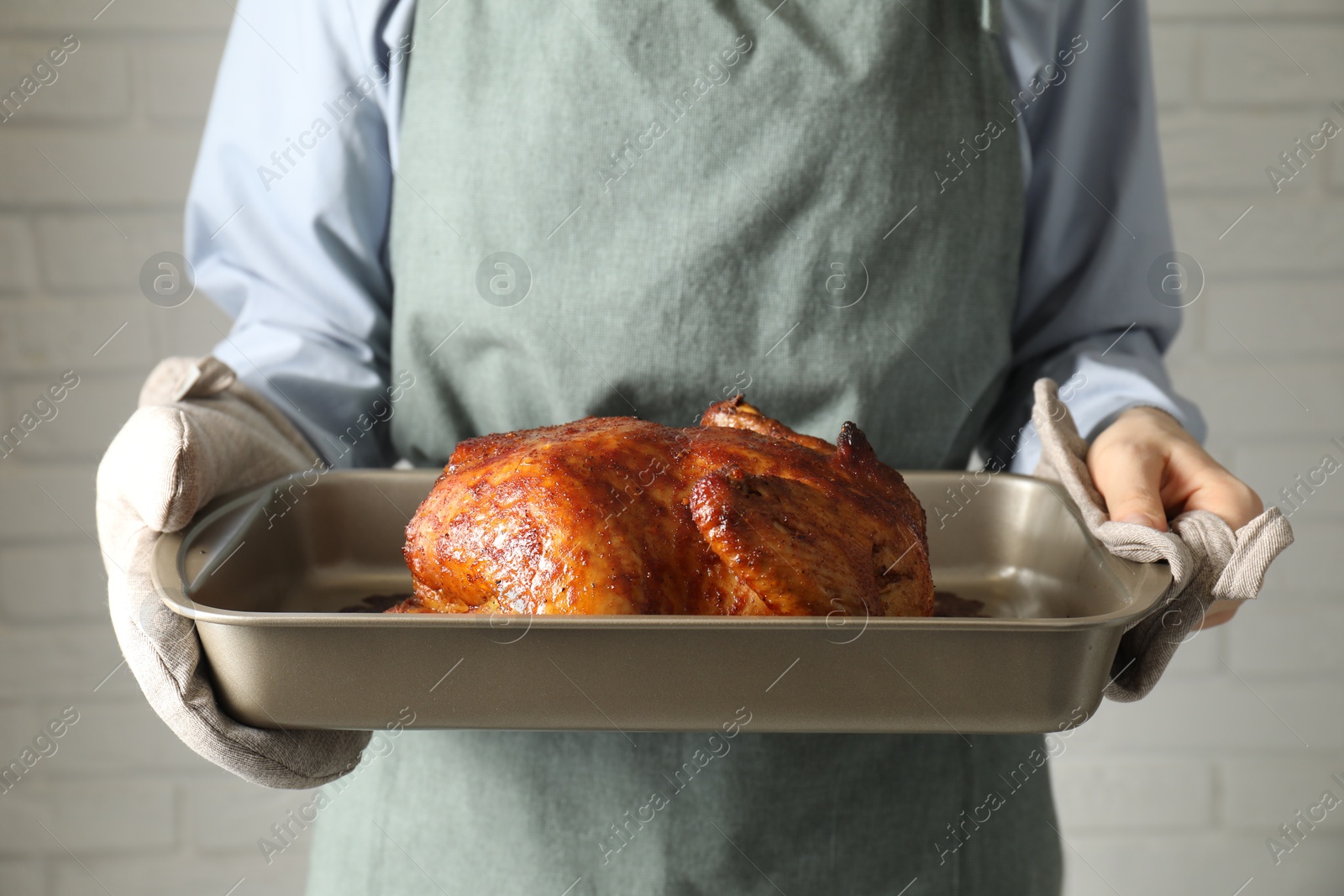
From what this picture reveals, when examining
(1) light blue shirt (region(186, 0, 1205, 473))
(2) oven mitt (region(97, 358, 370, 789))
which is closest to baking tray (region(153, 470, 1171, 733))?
(2) oven mitt (region(97, 358, 370, 789))

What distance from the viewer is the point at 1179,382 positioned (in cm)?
182

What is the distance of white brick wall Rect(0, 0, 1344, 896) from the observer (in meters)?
1.64

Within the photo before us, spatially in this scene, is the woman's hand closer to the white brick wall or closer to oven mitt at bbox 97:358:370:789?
oven mitt at bbox 97:358:370:789

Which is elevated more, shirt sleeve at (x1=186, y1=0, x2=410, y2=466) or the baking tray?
shirt sleeve at (x1=186, y1=0, x2=410, y2=466)

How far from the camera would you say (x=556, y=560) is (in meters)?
0.73

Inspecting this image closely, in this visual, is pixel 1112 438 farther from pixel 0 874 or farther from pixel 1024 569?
pixel 0 874

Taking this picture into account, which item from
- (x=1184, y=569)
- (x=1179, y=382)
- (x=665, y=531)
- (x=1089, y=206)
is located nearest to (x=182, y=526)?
(x=665, y=531)

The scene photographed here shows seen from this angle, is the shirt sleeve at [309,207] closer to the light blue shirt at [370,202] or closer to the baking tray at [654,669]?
the light blue shirt at [370,202]

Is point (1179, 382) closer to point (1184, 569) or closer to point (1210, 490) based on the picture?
point (1210, 490)

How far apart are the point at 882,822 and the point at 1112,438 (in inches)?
16.9

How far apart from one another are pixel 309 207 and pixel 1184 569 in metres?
0.88

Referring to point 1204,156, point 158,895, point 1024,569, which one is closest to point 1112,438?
point 1024,569

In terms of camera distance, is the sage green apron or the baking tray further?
the sage green apron

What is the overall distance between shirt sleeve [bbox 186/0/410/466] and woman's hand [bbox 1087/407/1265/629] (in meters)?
0.72
